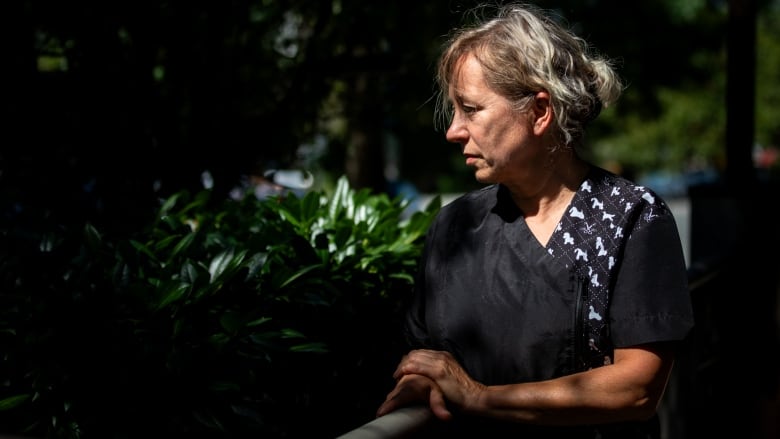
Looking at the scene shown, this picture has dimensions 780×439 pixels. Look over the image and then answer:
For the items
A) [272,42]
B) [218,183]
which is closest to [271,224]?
[218,183]

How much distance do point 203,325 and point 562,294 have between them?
0.95 m

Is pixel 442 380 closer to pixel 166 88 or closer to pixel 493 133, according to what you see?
pixel 493 133

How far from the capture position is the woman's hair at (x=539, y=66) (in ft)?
6.67

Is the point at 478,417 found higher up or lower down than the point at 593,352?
lower down

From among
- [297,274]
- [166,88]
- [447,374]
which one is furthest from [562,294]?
[166,88]

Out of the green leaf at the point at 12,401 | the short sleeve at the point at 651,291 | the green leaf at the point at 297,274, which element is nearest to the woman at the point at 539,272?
the short sleeve at the point at 651,291

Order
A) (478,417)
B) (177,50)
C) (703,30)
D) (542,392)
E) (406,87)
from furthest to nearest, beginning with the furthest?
1. (703,30)
2. (406,87)
3. (177,50)
4. (478,417)
5. (542,392)

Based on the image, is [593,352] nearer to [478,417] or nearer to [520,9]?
[478,417]

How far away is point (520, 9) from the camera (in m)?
2.15

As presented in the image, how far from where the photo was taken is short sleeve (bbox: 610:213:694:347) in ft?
6.15

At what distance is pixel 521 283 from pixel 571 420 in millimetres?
329

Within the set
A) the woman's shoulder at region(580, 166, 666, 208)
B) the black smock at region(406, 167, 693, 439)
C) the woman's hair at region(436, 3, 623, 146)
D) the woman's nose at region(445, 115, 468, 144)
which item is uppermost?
the woman's hair at region(436, 3, 623, 146)

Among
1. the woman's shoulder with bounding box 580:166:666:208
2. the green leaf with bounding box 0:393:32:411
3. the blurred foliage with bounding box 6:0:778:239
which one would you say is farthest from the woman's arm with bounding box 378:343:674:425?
the blurred foliage with bounding box 6:0:778:239

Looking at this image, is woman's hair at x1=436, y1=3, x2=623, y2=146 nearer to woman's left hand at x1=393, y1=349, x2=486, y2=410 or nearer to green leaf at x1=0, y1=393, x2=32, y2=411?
woman's left hand at x1=393, y1=349, x2=486, y2=410
